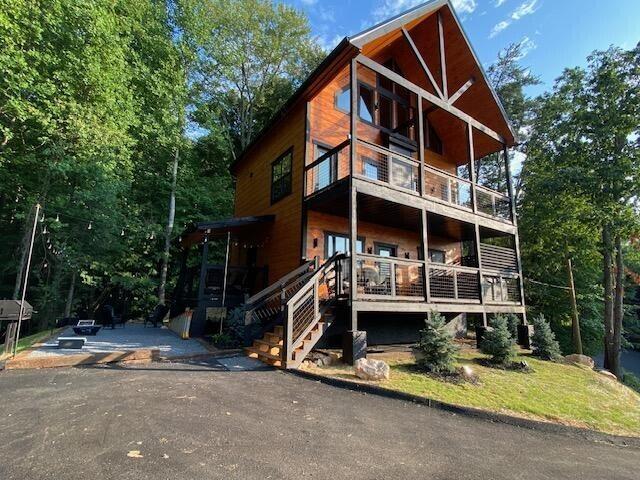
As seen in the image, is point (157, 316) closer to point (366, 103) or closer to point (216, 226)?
point (216, 226)

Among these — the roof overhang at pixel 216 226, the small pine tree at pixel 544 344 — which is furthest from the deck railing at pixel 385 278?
the roof overhang at pixel 216 226

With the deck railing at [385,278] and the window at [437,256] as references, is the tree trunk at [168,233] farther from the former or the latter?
the window at [437,256]

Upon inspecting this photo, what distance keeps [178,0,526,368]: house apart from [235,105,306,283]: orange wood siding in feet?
0.24

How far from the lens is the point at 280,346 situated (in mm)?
7305

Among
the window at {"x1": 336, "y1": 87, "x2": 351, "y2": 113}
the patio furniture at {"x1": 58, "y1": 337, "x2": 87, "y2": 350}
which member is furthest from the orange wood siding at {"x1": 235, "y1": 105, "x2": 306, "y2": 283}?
the patio furniture at {"x1": 58, "y1": 337, "x2": 87, "y2": 350}

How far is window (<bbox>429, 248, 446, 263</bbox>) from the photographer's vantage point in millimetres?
13755

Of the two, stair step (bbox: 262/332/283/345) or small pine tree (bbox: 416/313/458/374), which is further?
stair step (bbox: 262/332/283/345)

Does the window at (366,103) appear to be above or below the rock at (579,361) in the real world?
above

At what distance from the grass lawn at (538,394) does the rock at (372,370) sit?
0.17 m

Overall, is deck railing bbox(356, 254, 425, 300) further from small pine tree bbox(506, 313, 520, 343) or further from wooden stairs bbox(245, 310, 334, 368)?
small pine tree bbox(506, 313, 520, 343)

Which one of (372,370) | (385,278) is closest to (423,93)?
(385,278)

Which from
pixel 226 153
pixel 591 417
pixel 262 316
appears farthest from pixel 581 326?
pixel 226 153

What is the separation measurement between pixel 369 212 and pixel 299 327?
4.68 meters

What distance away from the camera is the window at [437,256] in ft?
45.1
